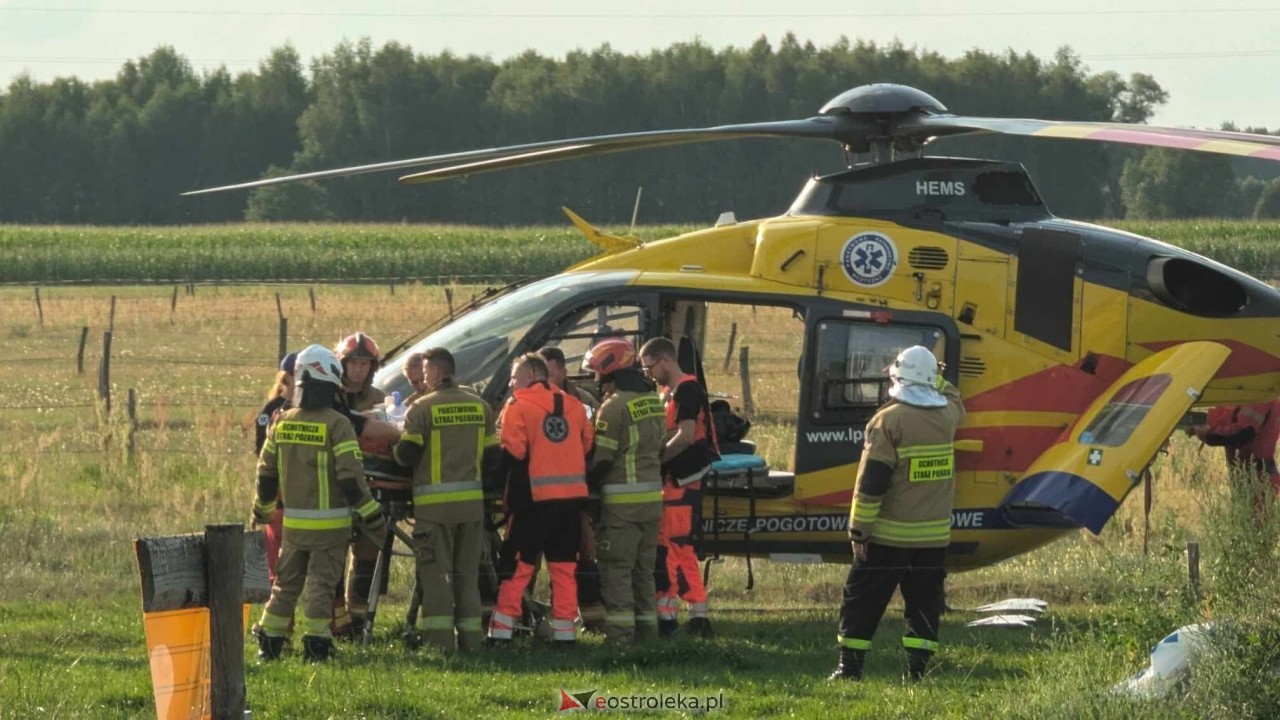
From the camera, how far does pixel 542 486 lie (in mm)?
10781

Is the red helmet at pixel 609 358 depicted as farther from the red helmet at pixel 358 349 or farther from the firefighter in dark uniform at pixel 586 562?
the red helmet at pixel 358 349

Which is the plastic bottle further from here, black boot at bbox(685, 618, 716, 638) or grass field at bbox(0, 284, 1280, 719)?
black boot at bbox(685, 618, 716, 638)

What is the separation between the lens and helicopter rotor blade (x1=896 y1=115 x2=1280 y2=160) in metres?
9.18

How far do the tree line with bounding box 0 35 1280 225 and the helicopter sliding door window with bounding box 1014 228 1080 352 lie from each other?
4912 centimetres

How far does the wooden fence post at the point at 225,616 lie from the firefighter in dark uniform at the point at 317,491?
9.47ft

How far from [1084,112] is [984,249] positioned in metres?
61.1

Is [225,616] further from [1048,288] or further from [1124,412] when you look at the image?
[1048,288]

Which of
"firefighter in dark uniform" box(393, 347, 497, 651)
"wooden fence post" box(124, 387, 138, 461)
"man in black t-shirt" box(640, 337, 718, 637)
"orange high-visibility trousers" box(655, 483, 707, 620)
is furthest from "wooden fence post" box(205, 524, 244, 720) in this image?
"wooden fence post" box(124, 387, 138, 461)

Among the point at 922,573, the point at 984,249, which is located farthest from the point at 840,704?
the point at 984,249

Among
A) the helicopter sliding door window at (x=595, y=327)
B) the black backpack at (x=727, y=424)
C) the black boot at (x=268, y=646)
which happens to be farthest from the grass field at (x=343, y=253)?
the black boot at (x=268, y=646)

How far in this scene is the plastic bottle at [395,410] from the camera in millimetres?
11641

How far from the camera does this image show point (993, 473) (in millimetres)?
11758

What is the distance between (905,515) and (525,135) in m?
72.8

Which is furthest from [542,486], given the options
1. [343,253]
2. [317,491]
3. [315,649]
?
[343,253]
